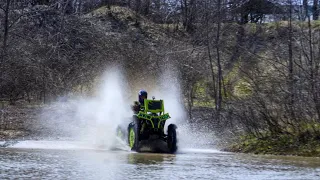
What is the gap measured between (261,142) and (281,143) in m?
0.96

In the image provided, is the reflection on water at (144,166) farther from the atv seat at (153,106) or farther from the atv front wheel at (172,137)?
the atv seat at (153,106)

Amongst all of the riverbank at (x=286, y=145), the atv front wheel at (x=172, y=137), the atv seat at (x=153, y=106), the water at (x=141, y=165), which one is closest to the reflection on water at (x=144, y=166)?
the water at (x=141, y=165)

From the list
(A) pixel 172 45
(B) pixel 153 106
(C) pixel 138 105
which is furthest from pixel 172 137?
(A) pixel 172 45

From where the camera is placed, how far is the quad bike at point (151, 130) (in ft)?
73.4

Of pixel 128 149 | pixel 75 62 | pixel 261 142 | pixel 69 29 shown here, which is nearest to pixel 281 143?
pixel 261 142

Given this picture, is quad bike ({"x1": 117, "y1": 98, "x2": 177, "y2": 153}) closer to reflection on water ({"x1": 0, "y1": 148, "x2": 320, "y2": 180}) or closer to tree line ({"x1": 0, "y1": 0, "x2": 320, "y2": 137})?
reflection on water ({"x1": 0, "y1": 148, "x2": 320, "y2": 180})

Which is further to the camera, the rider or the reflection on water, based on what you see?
the rider

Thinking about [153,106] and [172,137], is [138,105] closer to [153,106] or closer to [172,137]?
[153,106]

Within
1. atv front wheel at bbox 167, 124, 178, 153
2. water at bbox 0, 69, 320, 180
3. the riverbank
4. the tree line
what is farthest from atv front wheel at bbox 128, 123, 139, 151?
the tree line

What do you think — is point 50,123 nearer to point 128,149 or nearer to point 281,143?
point 128,149

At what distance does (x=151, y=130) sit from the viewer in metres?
22.6

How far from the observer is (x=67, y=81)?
151ft

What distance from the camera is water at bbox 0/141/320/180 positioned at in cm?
1502

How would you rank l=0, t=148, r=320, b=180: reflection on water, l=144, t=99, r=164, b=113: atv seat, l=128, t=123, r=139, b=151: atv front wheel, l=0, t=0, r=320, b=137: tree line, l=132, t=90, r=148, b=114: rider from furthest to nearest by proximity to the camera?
l=0, t=0, r=320, b=137: tree line
l=132, t=90, r=148, b=114: rider
l=144, t=99, r=164, b=113: atv seat
l=128, t=123, r=139, b=151: atv front wheel
l=0, t=148, r=320, b=180: reflection on water
